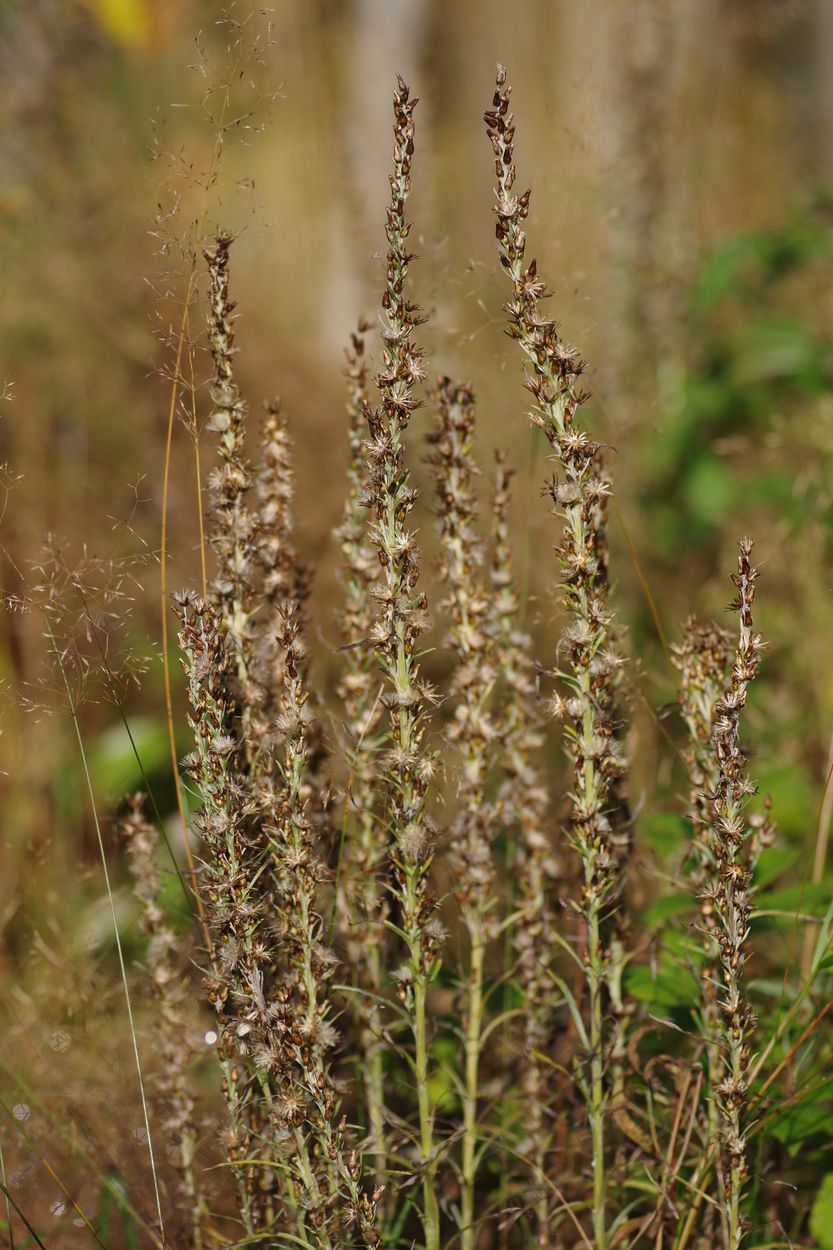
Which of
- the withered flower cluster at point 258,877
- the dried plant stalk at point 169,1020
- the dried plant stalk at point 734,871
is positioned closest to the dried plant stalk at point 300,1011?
the withered flower cluster at point 258,877

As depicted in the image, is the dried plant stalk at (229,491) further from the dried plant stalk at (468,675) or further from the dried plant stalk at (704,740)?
the dried plant stalk at (704,740)

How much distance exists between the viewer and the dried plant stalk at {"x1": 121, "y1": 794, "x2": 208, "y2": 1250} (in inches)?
50.8

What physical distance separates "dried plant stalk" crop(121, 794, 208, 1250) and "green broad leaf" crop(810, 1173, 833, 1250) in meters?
0.72

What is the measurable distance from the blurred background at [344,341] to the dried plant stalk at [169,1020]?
0.23 metres

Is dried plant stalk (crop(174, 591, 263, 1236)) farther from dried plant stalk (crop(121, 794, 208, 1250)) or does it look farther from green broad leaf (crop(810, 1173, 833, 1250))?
green broad leaf (crop(810, 1173, 833, 1250))

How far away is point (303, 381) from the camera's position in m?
3.80

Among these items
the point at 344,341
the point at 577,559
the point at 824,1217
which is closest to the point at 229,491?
the point at 577,559

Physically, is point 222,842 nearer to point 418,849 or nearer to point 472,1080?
point 418,849

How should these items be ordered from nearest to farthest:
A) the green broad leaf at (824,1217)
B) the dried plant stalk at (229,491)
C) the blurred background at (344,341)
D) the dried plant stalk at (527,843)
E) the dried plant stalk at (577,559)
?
the dried plant stalk at (577,559) → the dried plant stalk at (229,491) → the green broad leaf at (824,1217) → the dried plant stalk at (527,843) → the blurred background at (344,341)

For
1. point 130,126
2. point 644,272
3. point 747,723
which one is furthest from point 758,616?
point 130,126

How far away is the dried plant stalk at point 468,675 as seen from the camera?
49.7 inches

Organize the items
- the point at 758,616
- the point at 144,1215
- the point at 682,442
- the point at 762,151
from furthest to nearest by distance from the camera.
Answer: the point at 762,151, the point at 682,442, the point at 758,616, the point at 144,1215

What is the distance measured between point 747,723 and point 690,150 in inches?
100

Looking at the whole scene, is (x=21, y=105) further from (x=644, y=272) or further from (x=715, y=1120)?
(x=715, y=1120)
